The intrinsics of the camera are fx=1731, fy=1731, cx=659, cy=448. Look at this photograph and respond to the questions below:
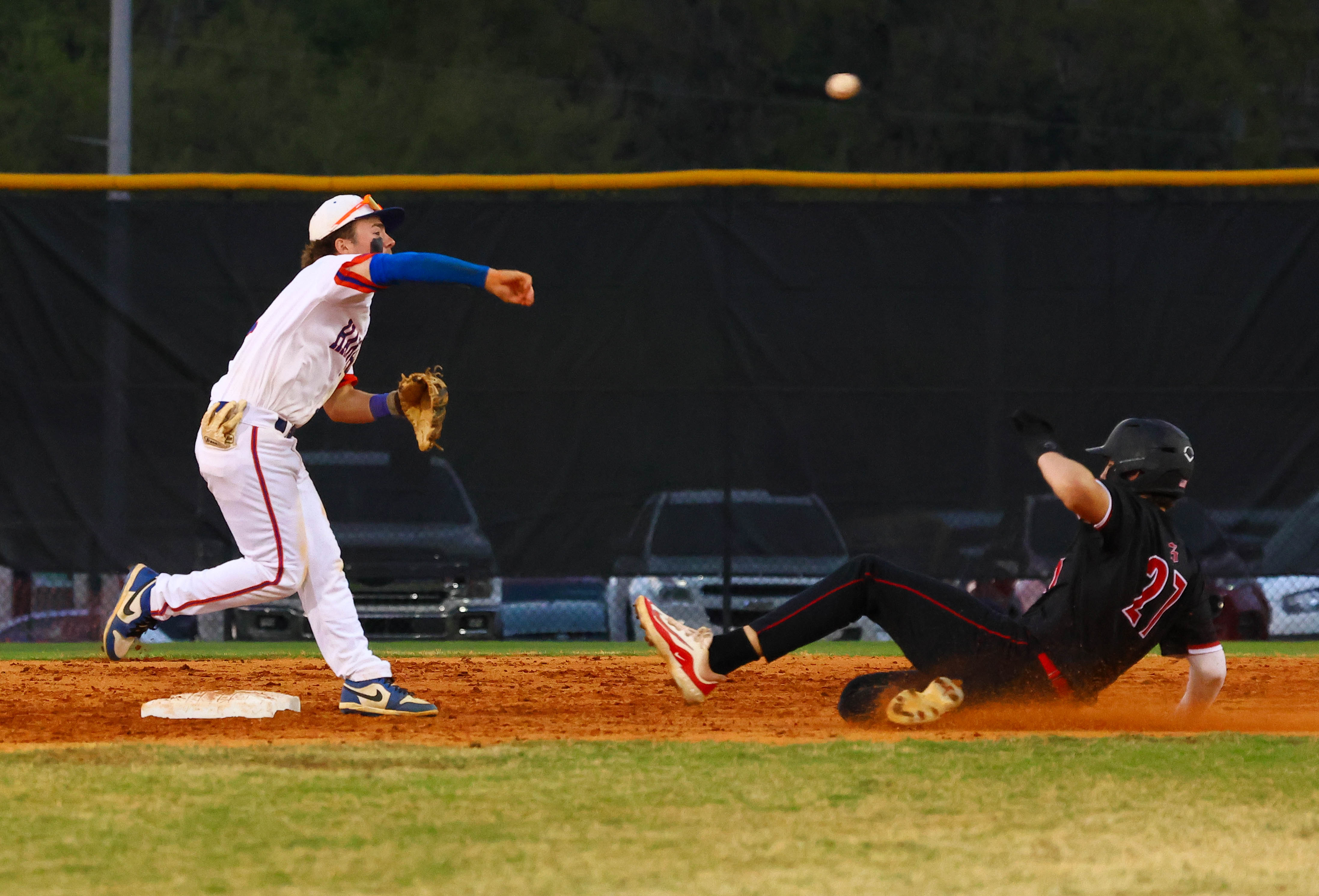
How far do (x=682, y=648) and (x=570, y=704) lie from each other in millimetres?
842

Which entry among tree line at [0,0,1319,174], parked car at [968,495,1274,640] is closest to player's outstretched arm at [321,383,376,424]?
parked car at [968,495,1274,640]

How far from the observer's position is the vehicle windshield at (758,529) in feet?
30.8

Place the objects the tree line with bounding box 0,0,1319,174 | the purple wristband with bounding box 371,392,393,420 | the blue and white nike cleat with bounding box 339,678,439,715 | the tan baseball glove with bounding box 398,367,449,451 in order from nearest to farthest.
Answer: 1. the blue and white nike cleat with bounding box 339,678,439,715
2. the tan baseball glove with bounding box 398,367,449,451
3. the purple wristband with bounding box 371,392,393,420
4. the tree line with bounding box 0,0,1319,174

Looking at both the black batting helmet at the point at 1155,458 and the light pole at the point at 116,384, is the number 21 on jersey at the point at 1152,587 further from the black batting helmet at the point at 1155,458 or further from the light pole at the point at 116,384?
the light pole at the point at 116,384

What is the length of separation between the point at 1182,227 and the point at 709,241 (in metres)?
2.62

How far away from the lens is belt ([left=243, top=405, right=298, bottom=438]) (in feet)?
19.0

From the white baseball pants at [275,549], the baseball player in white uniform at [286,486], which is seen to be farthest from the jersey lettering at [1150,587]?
the white baseball pants at [275,549]

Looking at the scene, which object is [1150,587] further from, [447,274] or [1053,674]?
[447,274]

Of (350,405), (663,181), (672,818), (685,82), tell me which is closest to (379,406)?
(350,405)

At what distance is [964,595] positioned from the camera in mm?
5480

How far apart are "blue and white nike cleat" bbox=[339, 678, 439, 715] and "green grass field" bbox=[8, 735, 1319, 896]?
2.44ft

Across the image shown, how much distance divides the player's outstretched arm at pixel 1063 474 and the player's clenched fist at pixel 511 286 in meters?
1.55

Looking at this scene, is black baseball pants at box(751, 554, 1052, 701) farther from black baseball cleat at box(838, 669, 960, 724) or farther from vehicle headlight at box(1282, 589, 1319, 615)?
vehicle headlight at box(1282, 589, 1319, 615)

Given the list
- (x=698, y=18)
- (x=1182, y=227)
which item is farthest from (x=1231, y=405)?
(x=698, y=18)
